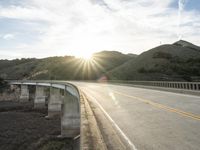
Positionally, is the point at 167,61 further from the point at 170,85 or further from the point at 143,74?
the point at 170,85

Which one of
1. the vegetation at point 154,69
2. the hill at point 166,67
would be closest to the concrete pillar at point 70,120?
the vegetation at point 154,69

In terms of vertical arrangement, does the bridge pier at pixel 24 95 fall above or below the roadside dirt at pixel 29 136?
above

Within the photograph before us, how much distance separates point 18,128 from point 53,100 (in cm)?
1397

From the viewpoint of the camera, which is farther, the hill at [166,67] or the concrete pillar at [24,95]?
the hill at [166,67]

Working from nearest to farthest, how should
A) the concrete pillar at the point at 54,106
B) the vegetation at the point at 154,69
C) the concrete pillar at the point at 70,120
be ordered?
the concrete pillar at the point at 70,120 → the concrete pillar at the point at 54,106 → the vegetation at the point at 154,69

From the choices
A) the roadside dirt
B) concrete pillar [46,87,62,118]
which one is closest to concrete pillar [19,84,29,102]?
concrete pillar [46,87,62,118]

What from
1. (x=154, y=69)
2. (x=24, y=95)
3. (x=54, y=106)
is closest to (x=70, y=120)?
(x=54, y=106)

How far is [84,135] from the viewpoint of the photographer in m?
7.94

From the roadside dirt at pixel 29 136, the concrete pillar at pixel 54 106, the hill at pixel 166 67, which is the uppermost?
the hill at pixel 166 67

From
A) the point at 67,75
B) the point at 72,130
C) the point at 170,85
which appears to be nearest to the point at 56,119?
the point at 72,130

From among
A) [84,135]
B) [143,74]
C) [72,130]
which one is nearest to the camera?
[84,135]

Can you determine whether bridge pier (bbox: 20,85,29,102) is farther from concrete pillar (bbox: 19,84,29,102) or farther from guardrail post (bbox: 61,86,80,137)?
guardrail post (bbox: 61,86,80,137)

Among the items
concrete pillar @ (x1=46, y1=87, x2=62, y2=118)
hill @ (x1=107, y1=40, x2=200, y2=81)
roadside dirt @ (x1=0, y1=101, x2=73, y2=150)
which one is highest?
hill @ (x1=107, y1=40, x2=200, y2=81)

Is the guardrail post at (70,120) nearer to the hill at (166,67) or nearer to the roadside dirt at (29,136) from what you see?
the roadside dirt at (29,136)
